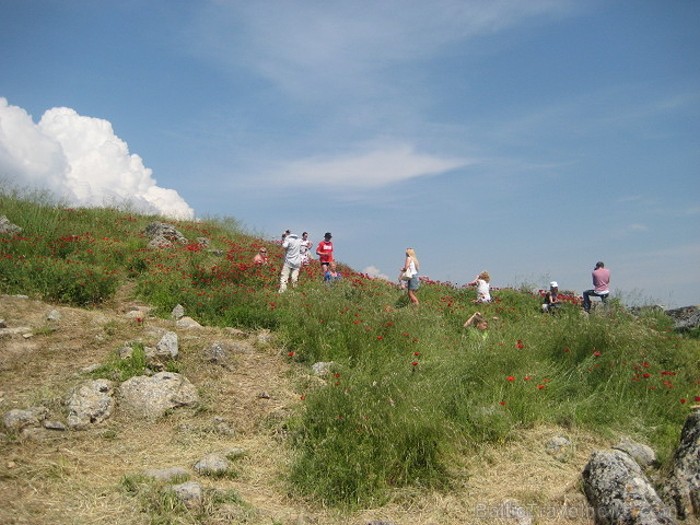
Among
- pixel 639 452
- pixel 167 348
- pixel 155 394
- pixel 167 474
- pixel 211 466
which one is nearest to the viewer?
pixel 167 474

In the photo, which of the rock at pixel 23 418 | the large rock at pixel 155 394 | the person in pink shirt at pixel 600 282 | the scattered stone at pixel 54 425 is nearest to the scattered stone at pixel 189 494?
the large rock at pixel 155 394

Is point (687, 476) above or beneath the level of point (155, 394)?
beneath

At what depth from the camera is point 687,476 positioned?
14.7ft

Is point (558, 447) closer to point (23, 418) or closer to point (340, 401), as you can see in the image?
point (340, 401)

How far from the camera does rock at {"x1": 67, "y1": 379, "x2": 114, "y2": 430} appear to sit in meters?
5.85

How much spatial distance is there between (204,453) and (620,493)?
12.8 ft

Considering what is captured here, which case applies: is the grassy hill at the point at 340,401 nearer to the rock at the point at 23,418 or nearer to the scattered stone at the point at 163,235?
the rock at the point at 23,418

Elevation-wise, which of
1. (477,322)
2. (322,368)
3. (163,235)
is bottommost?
(322,368)

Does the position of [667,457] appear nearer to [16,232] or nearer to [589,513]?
[589,513]

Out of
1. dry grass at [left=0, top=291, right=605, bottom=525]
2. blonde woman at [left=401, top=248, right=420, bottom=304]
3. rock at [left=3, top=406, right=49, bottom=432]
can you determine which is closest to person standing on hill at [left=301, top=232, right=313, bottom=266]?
blonde woman at [left=401, top=248, right=420, bottom=304]

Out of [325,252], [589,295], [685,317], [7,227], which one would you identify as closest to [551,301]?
[589,295]

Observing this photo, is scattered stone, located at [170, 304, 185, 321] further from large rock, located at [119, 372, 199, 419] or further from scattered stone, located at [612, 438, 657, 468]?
scattered stone, located at [612, 438, 657, 468]

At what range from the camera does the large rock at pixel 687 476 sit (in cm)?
434

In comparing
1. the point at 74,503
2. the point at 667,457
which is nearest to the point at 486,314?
the point at 667,457
